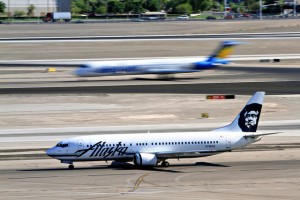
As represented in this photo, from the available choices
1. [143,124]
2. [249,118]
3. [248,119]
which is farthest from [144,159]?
[143,124]

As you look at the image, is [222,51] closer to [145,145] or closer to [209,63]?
[209,63]

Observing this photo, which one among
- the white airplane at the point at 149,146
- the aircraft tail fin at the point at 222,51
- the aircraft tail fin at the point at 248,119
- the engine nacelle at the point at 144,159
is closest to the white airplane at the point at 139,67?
the aircraft tail fin at the point at 222,51

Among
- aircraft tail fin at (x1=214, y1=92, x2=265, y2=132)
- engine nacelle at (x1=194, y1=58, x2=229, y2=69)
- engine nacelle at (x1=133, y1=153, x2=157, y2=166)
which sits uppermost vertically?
aircraft tail fin at (x1=214, y1=92, x2=265, y2=132)

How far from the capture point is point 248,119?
6662 centimetres

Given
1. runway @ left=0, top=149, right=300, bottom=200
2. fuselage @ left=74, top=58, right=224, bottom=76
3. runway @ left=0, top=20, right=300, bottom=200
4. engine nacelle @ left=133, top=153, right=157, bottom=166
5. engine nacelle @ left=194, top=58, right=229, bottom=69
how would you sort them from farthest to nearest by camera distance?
1. engine nacelle @ left=194, top=58, right=229, bottom=69
2. fuselage @ left=74, top=58, right=224, bottom=76
3. engine nacelle @ left=133, top=153, right=157, bottom=166
4. runway @ left=0, top=20, right=300, bottom=200
5. runway @ left=0, top=149, right=300, bottom=200

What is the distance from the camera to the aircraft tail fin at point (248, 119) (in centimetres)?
6619

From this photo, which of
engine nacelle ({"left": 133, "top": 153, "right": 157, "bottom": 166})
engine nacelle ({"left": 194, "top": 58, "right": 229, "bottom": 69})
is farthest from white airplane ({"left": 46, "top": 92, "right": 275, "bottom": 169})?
engine nacelle ({"left": 194, "top": 58, "right": 229, "bottom": 69})

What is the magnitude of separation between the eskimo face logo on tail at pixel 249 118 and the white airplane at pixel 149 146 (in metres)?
0.29

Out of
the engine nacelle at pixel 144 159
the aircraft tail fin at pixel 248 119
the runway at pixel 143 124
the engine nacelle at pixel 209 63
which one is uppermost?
the aircraft tail fin at pixel 248 119

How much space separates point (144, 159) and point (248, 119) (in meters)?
9.41

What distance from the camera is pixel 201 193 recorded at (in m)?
54.0

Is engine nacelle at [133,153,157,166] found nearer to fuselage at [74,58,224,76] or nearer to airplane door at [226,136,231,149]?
airplane door at [226,136,231,149]

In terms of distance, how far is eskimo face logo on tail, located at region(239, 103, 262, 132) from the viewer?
66.4 metres

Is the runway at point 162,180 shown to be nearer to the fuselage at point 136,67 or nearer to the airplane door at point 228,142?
the airplane door at point 228,142
